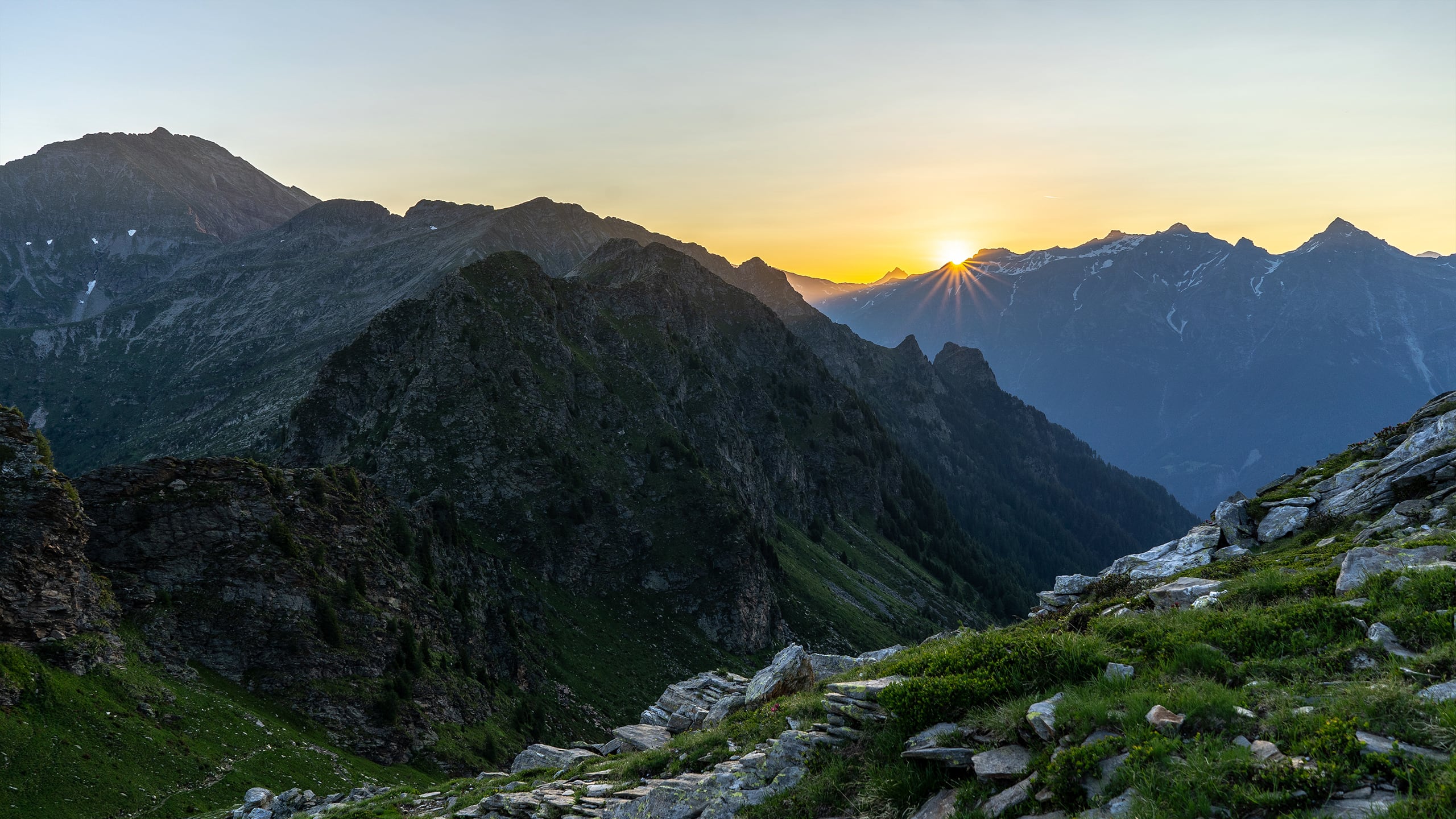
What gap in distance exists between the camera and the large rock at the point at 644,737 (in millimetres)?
26172

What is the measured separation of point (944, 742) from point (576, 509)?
117m

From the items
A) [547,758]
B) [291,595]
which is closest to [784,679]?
[547,758]

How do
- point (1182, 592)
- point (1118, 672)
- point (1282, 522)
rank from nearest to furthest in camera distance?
point (1118, 672), point (1182, 592), point (1282, 522)

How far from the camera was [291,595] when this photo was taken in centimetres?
5953

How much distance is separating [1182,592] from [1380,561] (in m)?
4.63

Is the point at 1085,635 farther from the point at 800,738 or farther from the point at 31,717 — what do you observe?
the point at 31,717

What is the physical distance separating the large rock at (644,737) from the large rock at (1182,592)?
16.1m

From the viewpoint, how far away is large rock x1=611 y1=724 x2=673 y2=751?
2617 centimetres

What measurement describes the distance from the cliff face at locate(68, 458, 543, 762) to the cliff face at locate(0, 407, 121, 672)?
403 cm

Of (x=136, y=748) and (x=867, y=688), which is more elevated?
(x=867, y=688)

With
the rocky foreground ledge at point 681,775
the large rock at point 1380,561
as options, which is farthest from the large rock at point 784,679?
the large rock at point 1380,561

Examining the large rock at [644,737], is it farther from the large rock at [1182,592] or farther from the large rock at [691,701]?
the large rock at [1182,592]

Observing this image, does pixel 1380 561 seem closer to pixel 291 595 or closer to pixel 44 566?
pixel 44 566

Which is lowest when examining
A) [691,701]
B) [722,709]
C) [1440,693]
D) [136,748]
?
[136,748]
